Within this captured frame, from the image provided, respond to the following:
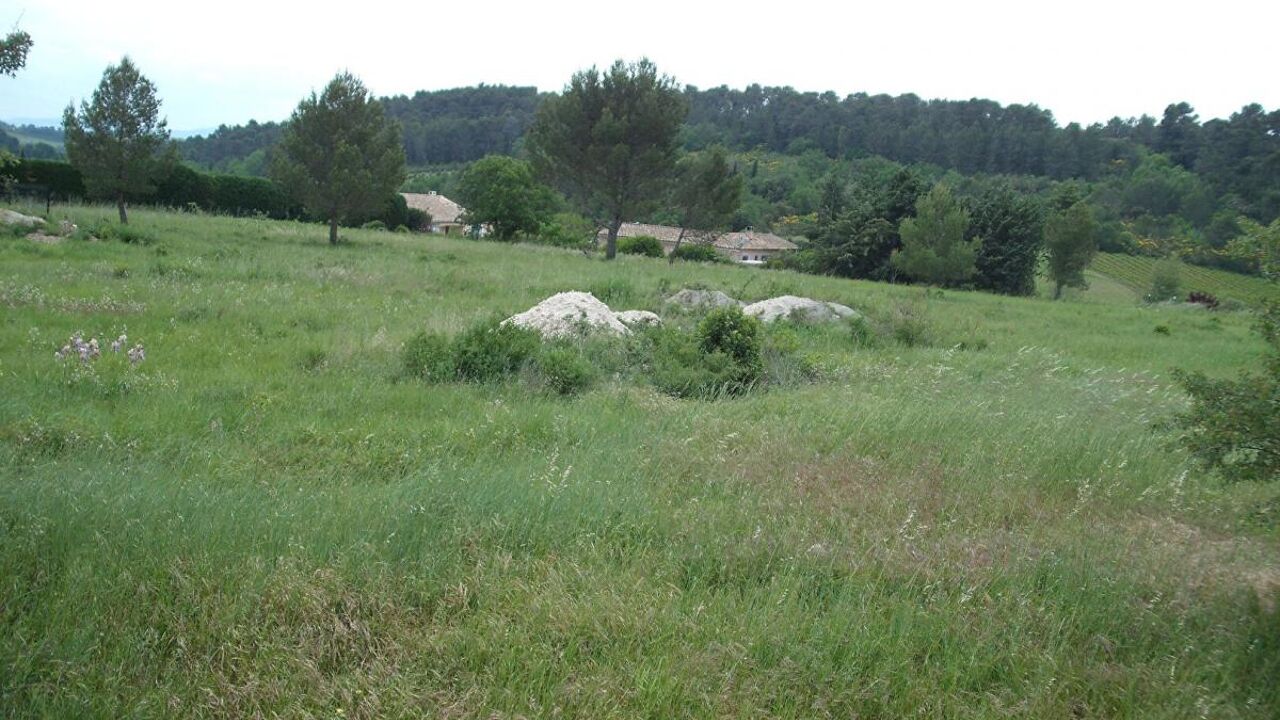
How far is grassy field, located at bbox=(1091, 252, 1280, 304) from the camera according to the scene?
1785 inches

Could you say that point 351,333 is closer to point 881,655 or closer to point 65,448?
point 65,448

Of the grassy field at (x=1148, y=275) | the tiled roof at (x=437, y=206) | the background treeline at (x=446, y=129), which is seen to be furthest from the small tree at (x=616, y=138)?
the background treeline at (x=446, y=129)

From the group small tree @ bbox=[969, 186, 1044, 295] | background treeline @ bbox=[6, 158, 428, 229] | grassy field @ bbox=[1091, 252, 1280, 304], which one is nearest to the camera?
background treeline @ bbox=[6, 158, 428, 229]

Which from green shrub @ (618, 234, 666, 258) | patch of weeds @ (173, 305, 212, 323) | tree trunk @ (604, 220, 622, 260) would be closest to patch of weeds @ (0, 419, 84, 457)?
patch of weeds @ (173, 305, 212, 323)

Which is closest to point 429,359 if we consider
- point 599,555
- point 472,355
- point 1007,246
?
point 472,355

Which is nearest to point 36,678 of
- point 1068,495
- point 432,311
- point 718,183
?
point 1068,495

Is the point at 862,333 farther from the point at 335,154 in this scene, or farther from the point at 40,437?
the point at 335,154

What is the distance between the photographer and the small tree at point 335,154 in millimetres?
24578

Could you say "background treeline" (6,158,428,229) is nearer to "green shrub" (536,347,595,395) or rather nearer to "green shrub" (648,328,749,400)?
"green shrub" (648,328,749,400)

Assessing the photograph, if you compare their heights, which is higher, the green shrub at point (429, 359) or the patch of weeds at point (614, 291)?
the patch of weeds at point (614, 291)

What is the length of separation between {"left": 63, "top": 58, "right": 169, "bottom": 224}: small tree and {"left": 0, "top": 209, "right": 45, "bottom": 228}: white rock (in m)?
3.93

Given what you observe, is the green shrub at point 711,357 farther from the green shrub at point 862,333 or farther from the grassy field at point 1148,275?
the grassy field at point 1148,275

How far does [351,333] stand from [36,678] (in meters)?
7.42

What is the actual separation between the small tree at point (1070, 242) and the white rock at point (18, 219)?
1558 inches
